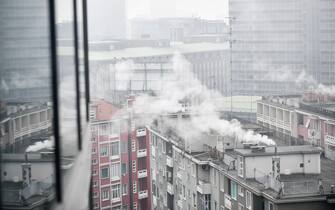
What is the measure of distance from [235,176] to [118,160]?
1856 mm

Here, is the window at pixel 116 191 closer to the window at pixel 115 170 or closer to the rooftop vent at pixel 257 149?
the window at pixel 115 170

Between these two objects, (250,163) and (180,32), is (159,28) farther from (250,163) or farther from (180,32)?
(250,163)

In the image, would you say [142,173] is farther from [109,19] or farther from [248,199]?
[248,199]

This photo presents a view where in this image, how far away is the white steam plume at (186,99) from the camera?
347 inches

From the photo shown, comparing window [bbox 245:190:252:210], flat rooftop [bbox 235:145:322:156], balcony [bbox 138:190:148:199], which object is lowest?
balcony [bbox 138:190:148:199]

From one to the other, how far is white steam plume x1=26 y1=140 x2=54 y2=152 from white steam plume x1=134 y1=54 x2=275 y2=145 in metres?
8.24

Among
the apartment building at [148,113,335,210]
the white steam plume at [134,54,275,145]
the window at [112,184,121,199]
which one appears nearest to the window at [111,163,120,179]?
the window at [112,184,121,199]

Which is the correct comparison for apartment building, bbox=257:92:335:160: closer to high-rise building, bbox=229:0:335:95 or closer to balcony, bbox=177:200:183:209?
high-rise building, bbox=229:0:335:95

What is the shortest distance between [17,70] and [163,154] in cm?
815

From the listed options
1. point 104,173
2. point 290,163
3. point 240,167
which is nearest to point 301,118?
point 290,163

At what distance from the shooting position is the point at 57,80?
406mm

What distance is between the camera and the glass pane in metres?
0.31

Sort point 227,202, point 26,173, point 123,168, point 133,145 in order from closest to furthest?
point 26,173 → point 227,202 → point 123,168 → point 133,145

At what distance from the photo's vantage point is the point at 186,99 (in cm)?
932
